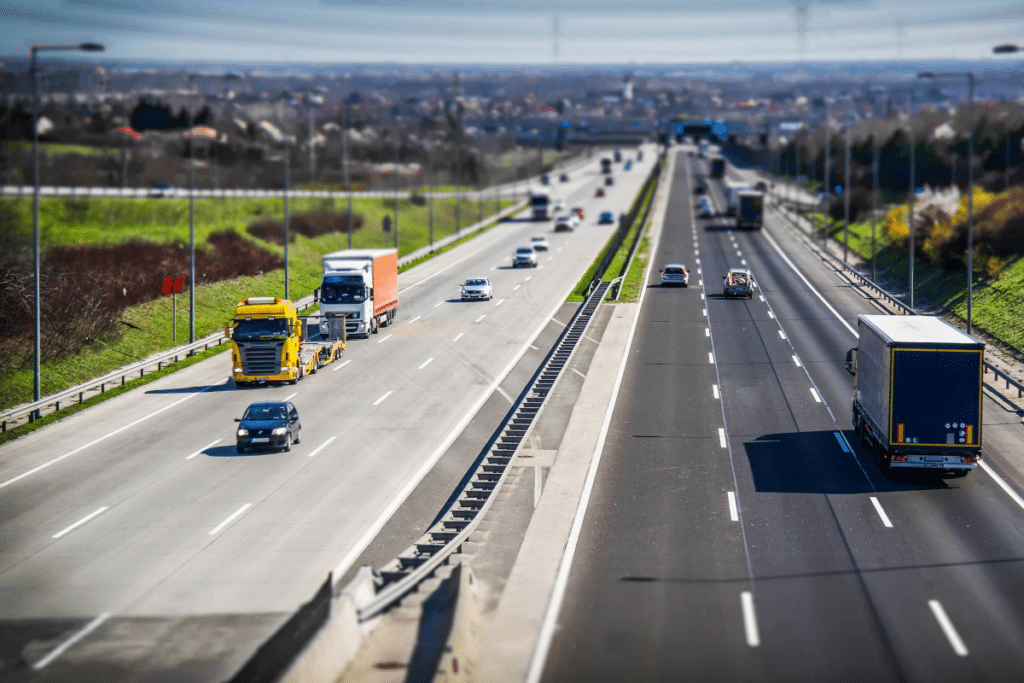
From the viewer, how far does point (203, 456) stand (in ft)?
114

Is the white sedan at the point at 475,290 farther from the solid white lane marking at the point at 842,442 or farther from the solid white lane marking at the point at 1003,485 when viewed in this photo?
the solid white lane marking at the point at 1003,485

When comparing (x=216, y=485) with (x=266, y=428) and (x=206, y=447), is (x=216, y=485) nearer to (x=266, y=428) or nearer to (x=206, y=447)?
(x=266, y=428)

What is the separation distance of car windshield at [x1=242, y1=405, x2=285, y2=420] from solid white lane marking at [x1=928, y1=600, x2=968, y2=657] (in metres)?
20.7

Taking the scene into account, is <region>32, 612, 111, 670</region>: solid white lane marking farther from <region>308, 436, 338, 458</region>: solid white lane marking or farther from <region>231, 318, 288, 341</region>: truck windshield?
<region>231, 318, 288, 341</region>: truck windshield

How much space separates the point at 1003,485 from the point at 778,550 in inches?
363

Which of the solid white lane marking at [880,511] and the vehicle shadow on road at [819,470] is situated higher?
the vehicle shadow on road at [819,470]

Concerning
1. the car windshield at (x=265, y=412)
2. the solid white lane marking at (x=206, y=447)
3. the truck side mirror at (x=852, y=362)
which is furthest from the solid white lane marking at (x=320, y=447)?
the truck side mirror at (x=852, y=362)

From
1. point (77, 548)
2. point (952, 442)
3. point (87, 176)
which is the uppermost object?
point (87, 176)

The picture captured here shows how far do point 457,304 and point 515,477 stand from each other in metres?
40.5

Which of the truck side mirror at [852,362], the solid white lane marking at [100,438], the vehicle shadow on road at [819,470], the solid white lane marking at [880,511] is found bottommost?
the solid white lane marking at [100,438]

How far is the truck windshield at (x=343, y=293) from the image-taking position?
186 feet

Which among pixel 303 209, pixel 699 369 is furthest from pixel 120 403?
pixel 303 209

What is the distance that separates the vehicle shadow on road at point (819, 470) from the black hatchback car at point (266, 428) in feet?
44.5

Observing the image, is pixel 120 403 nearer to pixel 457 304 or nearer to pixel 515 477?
pixel 515 477
